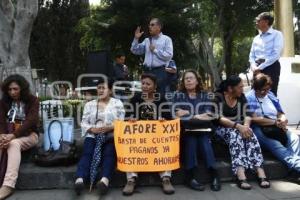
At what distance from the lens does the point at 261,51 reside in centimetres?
699

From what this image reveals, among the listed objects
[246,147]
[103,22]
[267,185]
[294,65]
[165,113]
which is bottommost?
[267,185]

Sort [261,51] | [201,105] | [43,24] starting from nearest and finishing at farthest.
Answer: [201,105] → [261,51] → [43,24]

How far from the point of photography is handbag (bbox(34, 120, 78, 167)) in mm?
5633

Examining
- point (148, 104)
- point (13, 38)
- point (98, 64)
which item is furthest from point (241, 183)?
point (13, 38)

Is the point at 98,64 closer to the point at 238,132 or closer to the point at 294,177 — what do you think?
the point at 238,132

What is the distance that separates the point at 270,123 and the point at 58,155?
3.00m

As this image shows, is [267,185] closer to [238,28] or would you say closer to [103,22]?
[103,22]

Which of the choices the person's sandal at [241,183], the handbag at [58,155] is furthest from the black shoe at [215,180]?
the handbag at [58,155]

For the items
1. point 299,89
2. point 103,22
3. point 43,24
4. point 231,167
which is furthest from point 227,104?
point 43,24

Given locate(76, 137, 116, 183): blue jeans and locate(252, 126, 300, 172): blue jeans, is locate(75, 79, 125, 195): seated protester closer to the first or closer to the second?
locate(76, 137, 116, 183): blue jeans

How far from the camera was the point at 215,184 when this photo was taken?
5.43 metres

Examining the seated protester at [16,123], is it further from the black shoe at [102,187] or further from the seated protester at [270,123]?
the seated protester at [270,123]

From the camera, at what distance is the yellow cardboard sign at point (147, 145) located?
5453 millimetres

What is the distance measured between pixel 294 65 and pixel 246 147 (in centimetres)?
528
